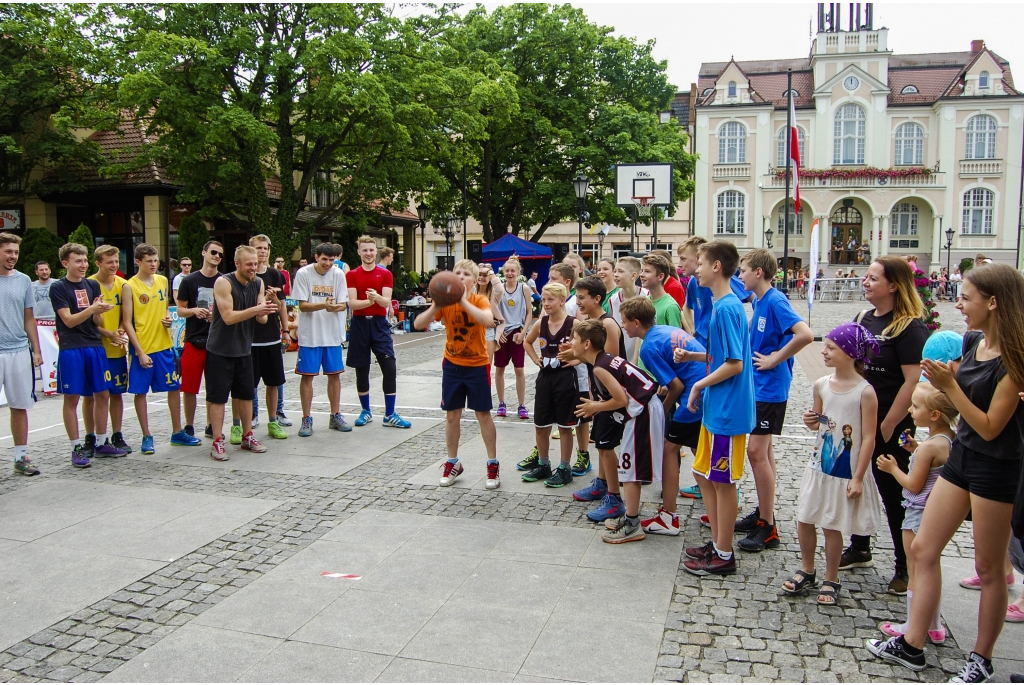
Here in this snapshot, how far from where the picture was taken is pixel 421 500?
6070 millimetres

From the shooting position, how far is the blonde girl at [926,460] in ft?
11.9

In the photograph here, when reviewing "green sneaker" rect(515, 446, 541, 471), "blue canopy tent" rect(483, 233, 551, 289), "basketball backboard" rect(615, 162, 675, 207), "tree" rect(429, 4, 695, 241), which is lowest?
"green sneaker" rect(515, 446, 541, 471)

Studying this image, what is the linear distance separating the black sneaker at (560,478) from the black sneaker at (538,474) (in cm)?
13

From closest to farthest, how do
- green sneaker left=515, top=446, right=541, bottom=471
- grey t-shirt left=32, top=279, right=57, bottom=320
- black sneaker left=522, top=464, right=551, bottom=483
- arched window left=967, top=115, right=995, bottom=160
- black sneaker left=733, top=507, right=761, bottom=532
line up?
black sneaker left=733, top=507, right=761, bottom=532 < black sneaker left=522, top=464, right=551, bottom=483 < green sneaker left=515, top=446, right=541, bottom=471 < grey t-shirt left=32, top=279, right=57, bottom=320 < arched window left=967, top=115, right=995, bottom=160

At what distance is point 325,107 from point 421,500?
50.3 feet

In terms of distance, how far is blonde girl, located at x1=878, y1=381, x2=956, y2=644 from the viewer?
3.64 meters

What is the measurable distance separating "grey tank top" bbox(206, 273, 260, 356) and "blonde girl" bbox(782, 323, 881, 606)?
5.41 metres

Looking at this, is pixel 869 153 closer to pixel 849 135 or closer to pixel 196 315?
pixel 849 135

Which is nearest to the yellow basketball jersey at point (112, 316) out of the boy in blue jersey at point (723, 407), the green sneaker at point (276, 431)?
the green sneaker at point (276, 431)

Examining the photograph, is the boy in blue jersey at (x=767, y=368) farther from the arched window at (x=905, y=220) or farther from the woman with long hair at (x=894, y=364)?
the arched window at (x=905, y=220)

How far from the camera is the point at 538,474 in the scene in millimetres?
6578

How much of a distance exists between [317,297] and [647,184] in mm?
12274

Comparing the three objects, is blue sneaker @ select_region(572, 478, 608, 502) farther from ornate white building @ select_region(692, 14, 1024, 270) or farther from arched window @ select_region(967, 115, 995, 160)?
arched window @ select_region(967, 115, 995, 160)

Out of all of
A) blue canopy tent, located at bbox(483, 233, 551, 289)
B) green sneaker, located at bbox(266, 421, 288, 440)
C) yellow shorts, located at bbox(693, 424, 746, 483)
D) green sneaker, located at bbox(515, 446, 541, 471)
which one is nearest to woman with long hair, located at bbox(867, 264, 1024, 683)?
yellow shorts, located at bbox(693, 424, 746, 483)
